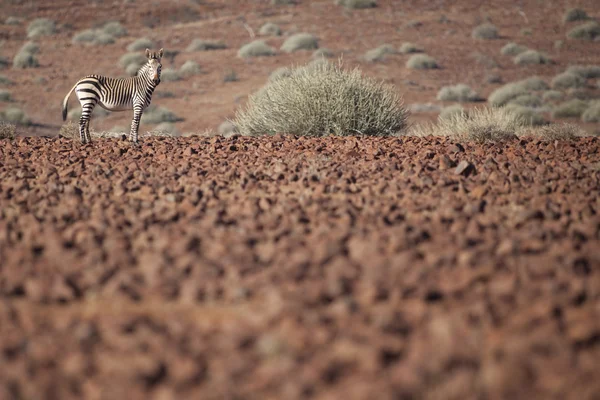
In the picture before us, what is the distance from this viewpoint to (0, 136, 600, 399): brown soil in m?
2.62

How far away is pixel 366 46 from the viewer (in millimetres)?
37219

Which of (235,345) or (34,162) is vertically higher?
(235,345)

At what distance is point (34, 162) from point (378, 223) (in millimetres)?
5513

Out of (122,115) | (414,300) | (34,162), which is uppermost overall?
(414,300)

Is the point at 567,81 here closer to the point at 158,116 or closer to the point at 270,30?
the point at 158,116

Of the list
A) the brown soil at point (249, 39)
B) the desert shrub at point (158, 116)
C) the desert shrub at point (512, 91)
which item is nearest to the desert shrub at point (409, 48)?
the brown soil at point (249, 39)

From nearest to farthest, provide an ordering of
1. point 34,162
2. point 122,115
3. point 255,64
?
point 34,162 < point 122,115 < point 255,64

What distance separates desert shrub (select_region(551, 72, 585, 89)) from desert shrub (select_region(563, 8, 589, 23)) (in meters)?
13.3

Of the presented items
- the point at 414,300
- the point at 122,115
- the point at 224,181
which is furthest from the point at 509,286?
the point at 122,115

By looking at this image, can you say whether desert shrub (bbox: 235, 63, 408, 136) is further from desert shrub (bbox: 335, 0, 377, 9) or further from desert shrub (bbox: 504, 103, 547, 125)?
desert shrub (bbox: 335, 0, 377, 9)

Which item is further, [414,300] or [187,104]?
[187,104]

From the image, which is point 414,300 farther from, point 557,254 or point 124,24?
point 124,24

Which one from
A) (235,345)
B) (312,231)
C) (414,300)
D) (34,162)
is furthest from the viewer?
(34,162)

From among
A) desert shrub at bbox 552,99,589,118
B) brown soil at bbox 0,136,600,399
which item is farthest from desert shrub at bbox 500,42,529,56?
brown soil at bbox 0,136,600,399
